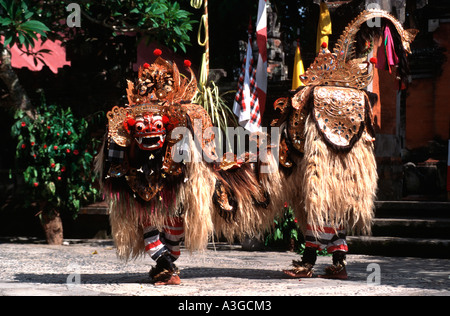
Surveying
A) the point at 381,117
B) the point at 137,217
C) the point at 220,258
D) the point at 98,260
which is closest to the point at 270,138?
the point at 137,217

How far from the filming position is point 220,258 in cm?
758

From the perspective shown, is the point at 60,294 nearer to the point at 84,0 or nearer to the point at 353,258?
the point at 353,258

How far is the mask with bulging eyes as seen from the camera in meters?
5.18

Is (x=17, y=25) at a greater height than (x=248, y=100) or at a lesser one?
greater

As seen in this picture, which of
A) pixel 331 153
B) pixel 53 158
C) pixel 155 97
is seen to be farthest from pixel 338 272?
pixel 53 158

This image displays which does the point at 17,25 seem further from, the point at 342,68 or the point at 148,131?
the point at 342,68

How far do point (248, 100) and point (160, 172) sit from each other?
174 inches

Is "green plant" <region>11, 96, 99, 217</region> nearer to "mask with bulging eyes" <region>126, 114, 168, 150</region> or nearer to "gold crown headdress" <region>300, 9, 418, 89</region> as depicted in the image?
"mask with bulging eyes" <region>126, 114, 168, 150</region>

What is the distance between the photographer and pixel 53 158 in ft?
30.0

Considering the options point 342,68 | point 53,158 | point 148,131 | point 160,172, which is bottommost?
point 160,172

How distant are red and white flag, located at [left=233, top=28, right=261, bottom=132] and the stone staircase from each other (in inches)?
85.3

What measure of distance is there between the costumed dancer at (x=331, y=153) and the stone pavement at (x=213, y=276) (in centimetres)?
49

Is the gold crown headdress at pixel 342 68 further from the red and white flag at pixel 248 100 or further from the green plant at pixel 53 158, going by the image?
the green plant at pixel 53 158

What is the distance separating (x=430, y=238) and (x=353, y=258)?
1138 mm
